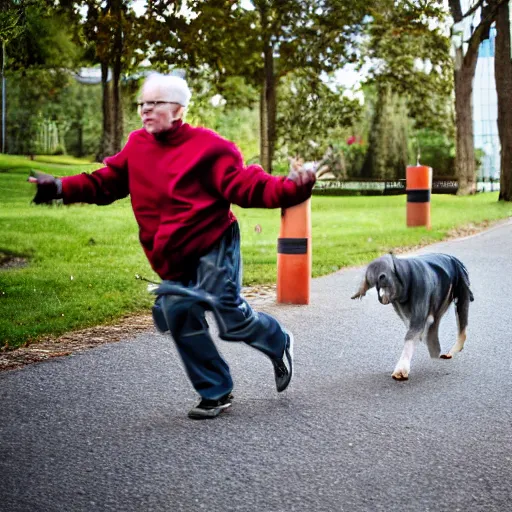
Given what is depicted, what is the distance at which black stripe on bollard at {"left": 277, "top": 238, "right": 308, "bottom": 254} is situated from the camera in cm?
871

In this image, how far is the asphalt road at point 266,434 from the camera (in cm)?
387

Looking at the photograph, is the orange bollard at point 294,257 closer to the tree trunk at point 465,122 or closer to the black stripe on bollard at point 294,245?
the black stripe on bollard at point 294,245

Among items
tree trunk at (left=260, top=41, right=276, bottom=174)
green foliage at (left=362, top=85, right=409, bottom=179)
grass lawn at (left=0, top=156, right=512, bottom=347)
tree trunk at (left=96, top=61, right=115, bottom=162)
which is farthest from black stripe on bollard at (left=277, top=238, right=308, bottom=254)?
green foliage at (left=362, top=85, right=409, bottom=179)

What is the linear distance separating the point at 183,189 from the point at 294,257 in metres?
4.07

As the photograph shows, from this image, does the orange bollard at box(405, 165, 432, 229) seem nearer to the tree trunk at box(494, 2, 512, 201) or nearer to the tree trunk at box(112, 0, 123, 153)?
the tree trunk at box(112, 0, 123, 153)

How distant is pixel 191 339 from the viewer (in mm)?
4910

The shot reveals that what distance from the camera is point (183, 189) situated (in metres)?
4.79

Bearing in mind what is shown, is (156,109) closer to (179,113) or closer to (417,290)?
(179,113)

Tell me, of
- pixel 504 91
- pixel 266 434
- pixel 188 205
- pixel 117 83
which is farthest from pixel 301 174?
pixel 504 91

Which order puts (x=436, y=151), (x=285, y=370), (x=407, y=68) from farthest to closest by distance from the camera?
(x=436, y=151), (x=407, y=68), (x=285, y=370)

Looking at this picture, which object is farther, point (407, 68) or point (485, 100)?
point (485, 100)

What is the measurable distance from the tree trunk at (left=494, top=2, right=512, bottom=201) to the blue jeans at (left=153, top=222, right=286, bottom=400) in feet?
71.4

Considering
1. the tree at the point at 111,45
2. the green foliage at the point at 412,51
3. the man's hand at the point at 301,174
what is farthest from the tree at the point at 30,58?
the green foliage at the point at 412,51

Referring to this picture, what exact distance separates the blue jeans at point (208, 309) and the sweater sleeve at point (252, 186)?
297mm
